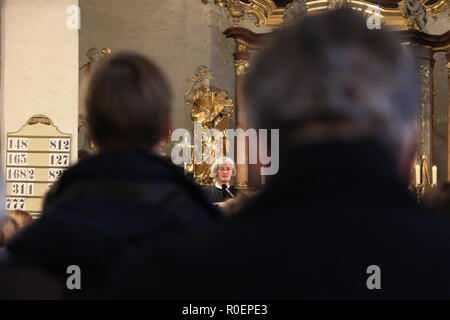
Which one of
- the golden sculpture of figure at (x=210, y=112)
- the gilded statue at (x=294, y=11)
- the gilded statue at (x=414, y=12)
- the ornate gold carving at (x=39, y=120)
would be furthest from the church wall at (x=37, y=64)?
the gilded statue at (x=414, y=12)

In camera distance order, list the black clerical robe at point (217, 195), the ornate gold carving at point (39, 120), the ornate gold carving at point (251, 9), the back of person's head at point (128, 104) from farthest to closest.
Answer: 1. the ornate gold carving at point (251, 9)
2. the black clerical robe at point (217, 195)
3. the ornate gold carving at point (39, 120)
4. the back of person's head at point (128, 104)

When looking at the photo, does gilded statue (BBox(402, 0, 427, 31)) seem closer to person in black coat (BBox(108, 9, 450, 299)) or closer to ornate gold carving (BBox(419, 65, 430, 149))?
ornate gold carving (BBox(419, 65, 430, 149))

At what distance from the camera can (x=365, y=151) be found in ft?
2.74

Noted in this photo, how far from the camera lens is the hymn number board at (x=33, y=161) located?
4.20 metres

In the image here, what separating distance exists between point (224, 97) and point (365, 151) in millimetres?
8662

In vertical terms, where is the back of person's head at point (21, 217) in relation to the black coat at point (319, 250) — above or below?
above

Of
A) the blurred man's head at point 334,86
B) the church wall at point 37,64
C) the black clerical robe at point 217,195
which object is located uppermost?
the church wall at point 37,64

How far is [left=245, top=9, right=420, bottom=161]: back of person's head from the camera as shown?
0.85 metres

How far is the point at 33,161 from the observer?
A: 4512mm

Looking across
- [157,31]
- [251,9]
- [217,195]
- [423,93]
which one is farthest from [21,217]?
[423,93]

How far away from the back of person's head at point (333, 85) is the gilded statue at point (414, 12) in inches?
398

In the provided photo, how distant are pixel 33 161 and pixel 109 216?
3.34 m

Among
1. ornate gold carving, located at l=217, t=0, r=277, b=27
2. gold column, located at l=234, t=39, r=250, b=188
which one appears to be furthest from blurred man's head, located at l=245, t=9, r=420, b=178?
ornate gold carving, located at l=217, t=0, r=277, b=27

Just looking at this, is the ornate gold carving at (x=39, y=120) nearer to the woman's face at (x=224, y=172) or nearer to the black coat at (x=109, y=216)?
the woman's face at (x=224, y=172)
